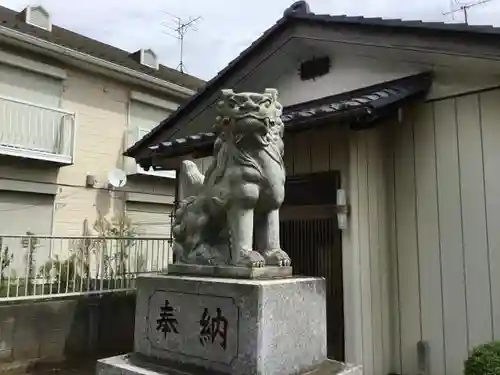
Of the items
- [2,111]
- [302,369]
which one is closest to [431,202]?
[302,369]

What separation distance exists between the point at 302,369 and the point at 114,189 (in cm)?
1053

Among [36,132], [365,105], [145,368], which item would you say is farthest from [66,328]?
[365,105]

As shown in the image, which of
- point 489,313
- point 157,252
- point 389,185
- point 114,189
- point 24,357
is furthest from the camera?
point 114,189

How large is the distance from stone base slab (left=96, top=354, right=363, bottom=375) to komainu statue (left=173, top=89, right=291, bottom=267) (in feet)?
2.98

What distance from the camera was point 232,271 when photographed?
3607mm

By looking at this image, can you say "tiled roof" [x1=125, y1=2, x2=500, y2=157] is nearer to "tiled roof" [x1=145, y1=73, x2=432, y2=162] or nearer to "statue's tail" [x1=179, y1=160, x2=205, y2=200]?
"tiled roof" [x1=145, y1=73, x2=432, y2=162]

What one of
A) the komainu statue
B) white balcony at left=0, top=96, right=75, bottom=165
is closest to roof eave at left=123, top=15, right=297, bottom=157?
white balcony at left=0, top=96, right=75, bottom=165

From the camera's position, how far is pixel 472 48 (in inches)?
219

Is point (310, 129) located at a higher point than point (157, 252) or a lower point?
higher

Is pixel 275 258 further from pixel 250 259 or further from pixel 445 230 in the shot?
pixel 445 230

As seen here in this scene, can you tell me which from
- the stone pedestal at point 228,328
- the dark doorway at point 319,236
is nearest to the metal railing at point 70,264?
the dark doorway at point 319,236

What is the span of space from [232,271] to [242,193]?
24.8 inches

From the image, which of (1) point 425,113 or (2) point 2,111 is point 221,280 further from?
(2) point 2,111

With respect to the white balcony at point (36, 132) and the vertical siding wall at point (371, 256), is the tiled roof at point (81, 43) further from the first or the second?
the vertical siding wall at point (371, 256)
